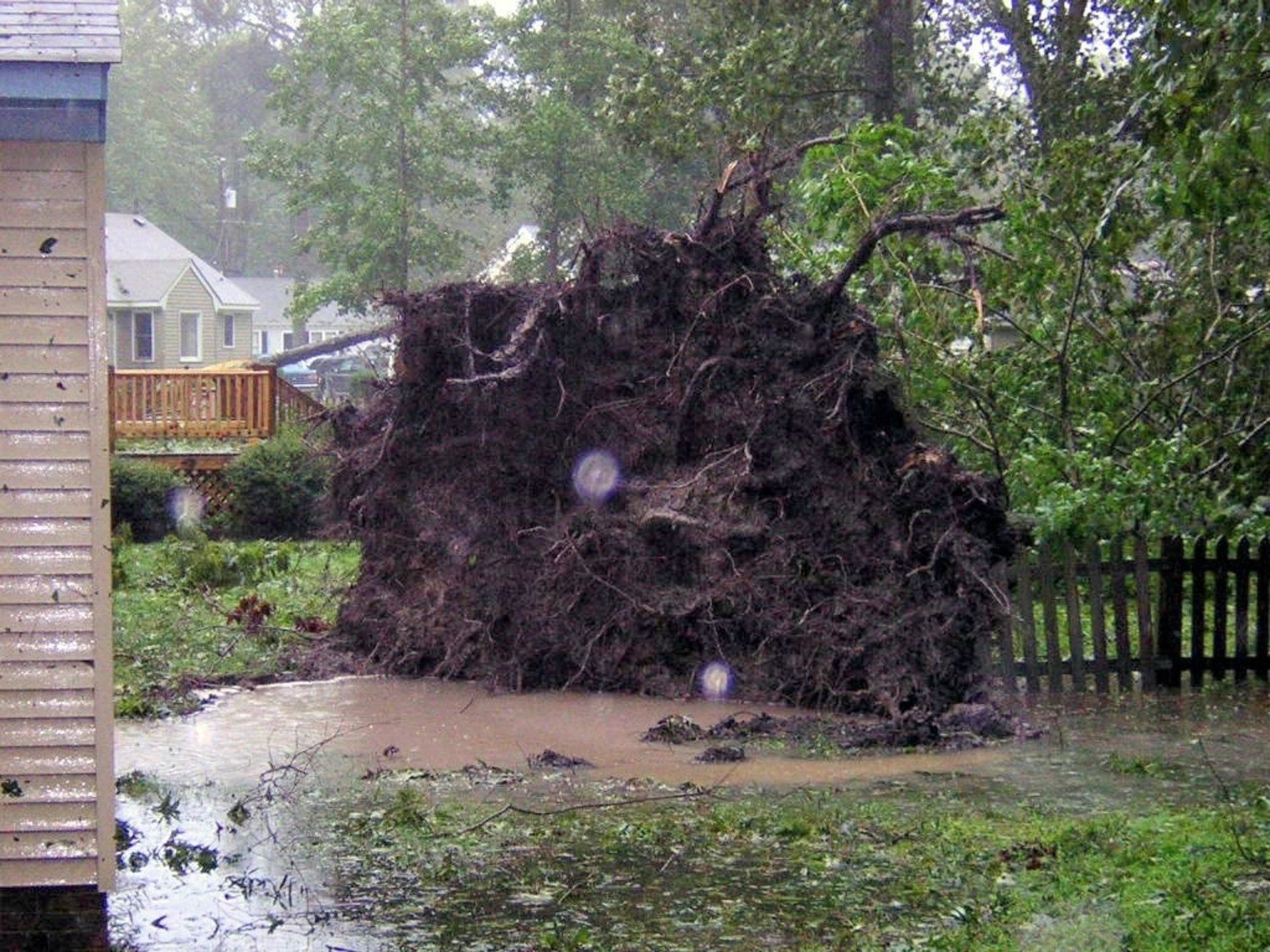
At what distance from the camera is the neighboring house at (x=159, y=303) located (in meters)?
48.8

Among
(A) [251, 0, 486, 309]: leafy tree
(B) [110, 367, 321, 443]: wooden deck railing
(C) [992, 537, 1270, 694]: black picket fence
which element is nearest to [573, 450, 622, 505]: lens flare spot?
(C) [992, 537, 1270, 694]: black picket fence

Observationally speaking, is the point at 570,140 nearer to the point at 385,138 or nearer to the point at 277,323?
the point at 385,138

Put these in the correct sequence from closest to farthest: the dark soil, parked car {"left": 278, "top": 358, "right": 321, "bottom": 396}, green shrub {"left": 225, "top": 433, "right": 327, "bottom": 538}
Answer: the dark soil < green shrub {"left": 225, "top": 433, "right": 327, "bottom": 538} < parked car {"left": 278, "top": 358, "right": 321, "bottom": 396}

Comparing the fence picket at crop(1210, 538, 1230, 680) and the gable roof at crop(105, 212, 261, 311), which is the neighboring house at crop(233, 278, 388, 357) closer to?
the gable roof at crop(105, 212, 261, 311)

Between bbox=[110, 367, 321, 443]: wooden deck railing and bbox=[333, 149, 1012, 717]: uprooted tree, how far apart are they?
14594mm

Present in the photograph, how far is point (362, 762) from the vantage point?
938 centimetres

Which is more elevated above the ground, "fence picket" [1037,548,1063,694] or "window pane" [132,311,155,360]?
"window pane" [132,311,155,360]

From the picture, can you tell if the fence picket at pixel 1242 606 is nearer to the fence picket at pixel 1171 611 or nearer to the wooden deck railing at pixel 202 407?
the fence picket at pixel 1171 611

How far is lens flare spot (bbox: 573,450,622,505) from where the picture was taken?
39.2 ft

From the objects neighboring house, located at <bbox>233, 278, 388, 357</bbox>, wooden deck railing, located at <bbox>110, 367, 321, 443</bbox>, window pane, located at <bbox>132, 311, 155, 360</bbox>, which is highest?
neighboring house, located at <bbox>233, 278, 388, 357</bbox>

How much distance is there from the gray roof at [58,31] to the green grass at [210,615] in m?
6.16

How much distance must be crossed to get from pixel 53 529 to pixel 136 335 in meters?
46.3

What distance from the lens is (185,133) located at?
7144 centimetres

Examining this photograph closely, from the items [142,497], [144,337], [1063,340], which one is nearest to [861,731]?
[1063,340]
